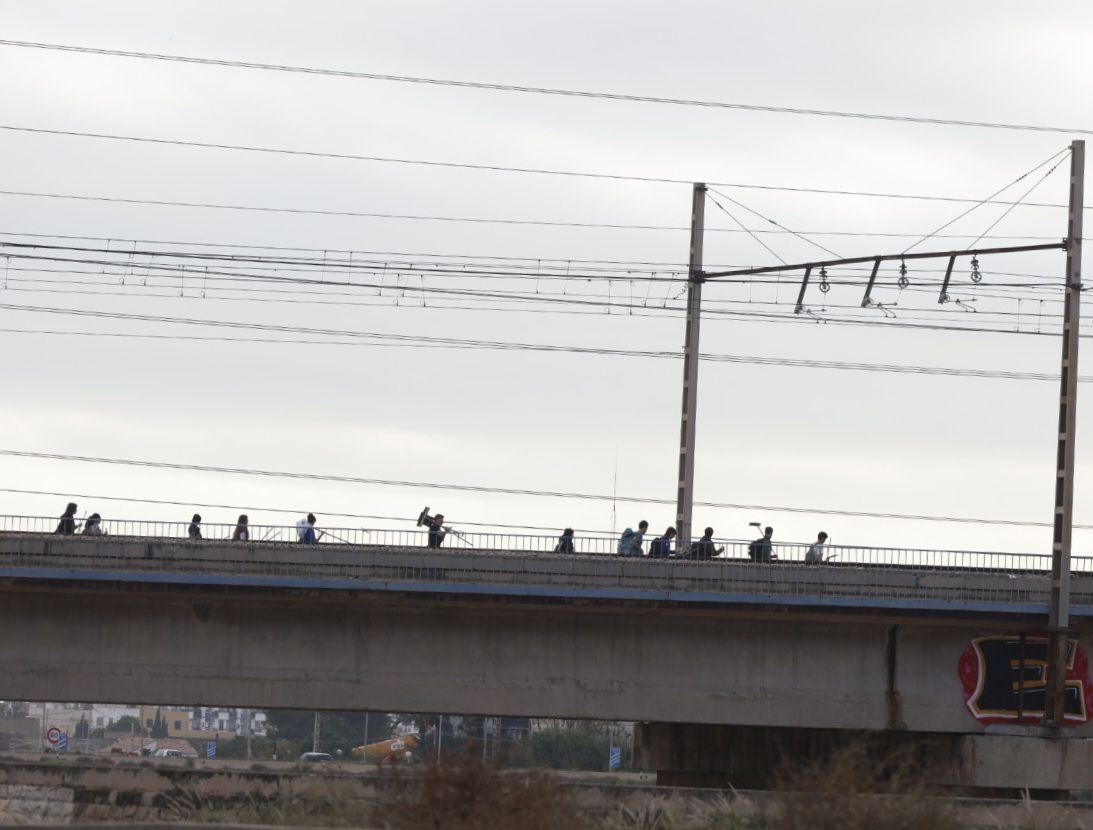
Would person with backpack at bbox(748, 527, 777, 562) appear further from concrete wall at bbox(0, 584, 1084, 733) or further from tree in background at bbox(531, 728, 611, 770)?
tree in background at bbox(531, 728, 611, 770)

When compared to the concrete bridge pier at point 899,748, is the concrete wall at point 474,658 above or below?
above

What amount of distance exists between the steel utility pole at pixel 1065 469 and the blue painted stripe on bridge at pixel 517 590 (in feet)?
2.39

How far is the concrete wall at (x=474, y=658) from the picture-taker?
119 ft

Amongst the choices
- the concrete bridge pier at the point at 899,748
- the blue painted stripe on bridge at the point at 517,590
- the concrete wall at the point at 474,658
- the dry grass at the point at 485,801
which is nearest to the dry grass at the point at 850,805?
the dry grass at the point at 485,801

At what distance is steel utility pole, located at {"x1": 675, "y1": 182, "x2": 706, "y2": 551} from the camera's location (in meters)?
39.4

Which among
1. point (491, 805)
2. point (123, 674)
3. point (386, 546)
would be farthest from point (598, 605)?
point (491, 805)

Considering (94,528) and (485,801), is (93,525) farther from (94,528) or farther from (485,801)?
(485,801)

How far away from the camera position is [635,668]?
3756 centimetres

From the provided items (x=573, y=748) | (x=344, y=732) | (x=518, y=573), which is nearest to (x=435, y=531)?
(x=518, y=573)

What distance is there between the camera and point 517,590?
36.2 metres

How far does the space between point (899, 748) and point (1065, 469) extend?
7076mm

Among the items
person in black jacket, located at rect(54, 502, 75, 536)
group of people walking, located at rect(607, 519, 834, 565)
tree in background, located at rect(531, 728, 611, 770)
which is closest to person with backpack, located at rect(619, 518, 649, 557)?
group of people walking, located at rect(607, 519, 834, 565)

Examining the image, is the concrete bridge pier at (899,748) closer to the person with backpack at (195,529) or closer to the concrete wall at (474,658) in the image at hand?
the concrete wall at (474,658)

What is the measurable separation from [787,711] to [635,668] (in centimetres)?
355
